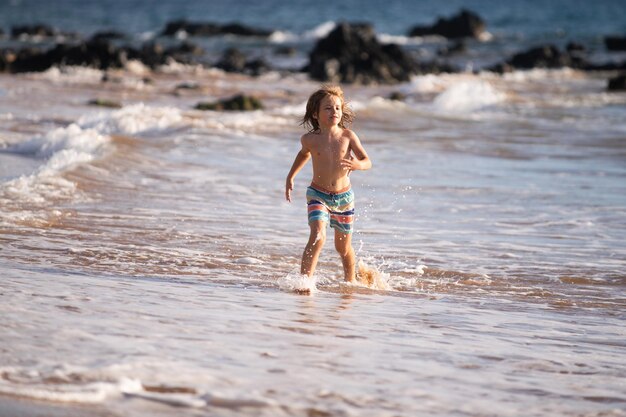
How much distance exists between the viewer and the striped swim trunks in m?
6.59

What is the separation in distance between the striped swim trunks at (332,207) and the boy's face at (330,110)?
0.42 meters

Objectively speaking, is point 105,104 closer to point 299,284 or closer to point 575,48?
point 299,284

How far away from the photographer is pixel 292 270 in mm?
7008

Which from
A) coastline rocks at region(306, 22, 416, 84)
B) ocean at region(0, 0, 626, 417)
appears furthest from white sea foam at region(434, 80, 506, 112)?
coastline rocks at region(306, 22, 416, 84)

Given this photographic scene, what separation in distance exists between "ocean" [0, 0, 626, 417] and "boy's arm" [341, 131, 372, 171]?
732mm

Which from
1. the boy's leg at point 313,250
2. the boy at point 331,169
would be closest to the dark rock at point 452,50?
the boy at point 331,169

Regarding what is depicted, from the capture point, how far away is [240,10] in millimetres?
77812

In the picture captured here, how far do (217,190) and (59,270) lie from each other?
398 cm

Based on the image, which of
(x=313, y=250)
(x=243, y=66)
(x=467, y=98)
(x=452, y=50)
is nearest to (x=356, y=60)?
(x=243, y=66)

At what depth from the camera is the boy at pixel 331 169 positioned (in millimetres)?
6566

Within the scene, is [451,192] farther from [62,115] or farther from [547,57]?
[547,57]

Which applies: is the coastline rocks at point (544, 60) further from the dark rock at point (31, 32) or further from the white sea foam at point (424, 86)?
the dark rock at point (31, 32)

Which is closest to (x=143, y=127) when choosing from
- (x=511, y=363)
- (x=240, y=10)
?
(x=511, y=363)

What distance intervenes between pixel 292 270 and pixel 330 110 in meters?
1.13
